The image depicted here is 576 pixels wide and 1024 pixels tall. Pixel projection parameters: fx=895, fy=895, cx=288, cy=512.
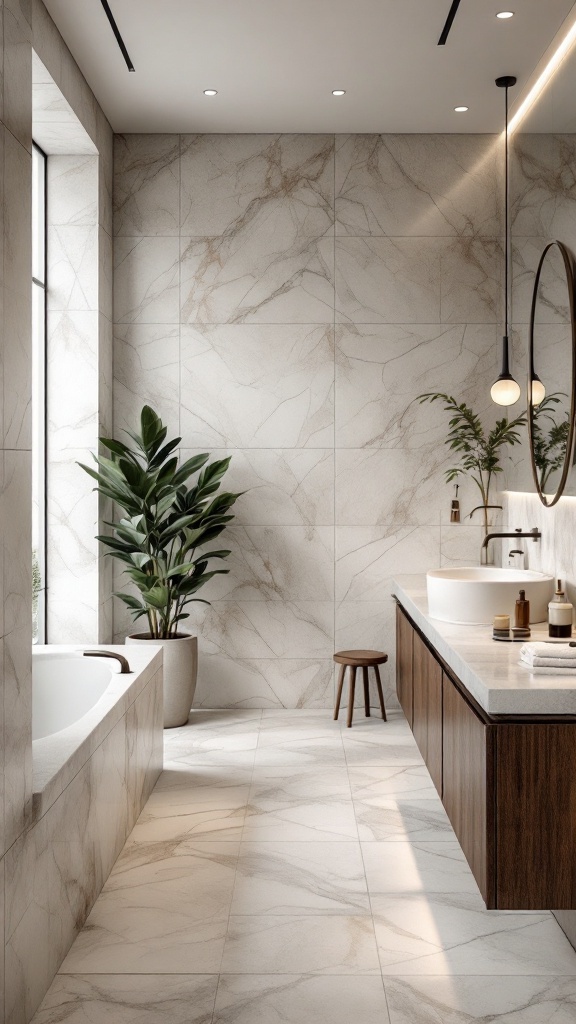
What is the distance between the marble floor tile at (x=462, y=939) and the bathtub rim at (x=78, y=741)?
94cm

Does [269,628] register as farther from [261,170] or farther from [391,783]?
[261,170]

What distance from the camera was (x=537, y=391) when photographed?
370 cm

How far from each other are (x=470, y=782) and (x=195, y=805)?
150 centimetres

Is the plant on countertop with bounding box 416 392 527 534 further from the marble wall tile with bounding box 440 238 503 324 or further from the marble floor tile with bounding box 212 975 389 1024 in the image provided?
the marble floor tile with bounding box 212 975 389 1024

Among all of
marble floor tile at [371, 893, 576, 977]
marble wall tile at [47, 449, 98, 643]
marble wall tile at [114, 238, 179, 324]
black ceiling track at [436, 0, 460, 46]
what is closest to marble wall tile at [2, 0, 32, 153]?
black ceiling track at [436, 0, 460, 46]

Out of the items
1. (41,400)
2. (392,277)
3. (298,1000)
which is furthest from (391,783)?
(392,277)

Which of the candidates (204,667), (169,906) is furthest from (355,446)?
(169,906)

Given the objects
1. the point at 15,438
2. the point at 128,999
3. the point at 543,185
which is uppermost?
the point at 543,185

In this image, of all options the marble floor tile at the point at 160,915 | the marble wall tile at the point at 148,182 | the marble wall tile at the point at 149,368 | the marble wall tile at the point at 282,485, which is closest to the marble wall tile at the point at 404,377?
the marble wall tile at the point at 282,485

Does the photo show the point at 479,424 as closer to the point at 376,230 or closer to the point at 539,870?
the point at 376,230

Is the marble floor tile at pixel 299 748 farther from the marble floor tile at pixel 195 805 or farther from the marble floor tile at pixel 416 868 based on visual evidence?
the marble floor tile at pixel 416 868

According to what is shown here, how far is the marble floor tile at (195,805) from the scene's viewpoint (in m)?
3.15

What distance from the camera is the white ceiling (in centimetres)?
349

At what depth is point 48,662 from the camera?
361cm
